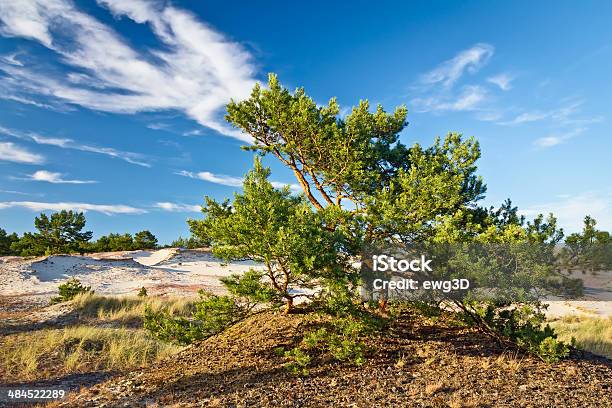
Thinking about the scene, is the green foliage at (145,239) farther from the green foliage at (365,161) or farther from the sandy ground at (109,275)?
the green foliage at (365,161)

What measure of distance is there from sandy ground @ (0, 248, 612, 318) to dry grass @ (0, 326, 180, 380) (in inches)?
432

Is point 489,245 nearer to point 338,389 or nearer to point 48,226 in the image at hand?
point 338,389

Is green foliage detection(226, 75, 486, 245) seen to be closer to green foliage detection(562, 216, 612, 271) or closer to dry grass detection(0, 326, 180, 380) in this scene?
green foliage detection(562, 216, 612, 271)

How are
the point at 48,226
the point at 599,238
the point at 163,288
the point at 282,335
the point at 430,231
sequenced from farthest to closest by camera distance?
the point at 48,226 < the point at 163,288 < the point at 282,335 < the point at 430,231 < the point at 599,238

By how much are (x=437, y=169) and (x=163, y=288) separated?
82.6ft

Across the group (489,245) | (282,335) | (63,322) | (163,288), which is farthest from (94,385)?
(163,288)

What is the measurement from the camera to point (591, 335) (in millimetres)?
15578

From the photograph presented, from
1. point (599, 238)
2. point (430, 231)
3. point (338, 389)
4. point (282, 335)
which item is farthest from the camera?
point (282, 335)

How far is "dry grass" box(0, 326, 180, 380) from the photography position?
11.6 m

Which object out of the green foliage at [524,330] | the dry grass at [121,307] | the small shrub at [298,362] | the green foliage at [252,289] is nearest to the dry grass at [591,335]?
the green foliage at [524,330]

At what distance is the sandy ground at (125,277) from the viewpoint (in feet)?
89.2

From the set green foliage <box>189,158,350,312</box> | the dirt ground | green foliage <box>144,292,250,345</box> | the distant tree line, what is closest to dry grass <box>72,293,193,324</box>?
the dirt ground

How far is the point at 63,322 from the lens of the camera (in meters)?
17.0

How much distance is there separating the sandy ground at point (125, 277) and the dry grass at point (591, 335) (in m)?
4.11
